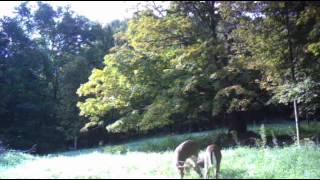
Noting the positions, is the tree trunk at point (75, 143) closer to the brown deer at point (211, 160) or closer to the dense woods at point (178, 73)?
the dense woods at point (178, 73)

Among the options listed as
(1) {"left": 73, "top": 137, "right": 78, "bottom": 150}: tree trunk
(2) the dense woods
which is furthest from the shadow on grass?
(1) {"left": 73, "top": 137, "right": 78, "bottom": 150}: tree trunk

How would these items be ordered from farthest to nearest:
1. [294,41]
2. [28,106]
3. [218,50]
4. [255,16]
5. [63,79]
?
[63,79] < [28,106] < [218,50] < [294,41] < [255,16]

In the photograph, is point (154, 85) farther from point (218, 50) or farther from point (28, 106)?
point (28, 106)

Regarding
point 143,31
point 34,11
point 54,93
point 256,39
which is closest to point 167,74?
point 143,31

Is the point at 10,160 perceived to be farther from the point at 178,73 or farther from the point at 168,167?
the point at 178,73

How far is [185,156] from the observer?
1015 centimetres

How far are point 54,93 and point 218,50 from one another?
23.8 metres

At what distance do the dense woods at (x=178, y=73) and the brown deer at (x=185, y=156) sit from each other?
11.3 feet

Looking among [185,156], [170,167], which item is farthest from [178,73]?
[185,156]

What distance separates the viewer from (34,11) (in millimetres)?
43562

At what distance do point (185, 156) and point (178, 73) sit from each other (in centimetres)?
1336

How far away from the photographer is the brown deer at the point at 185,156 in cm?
945

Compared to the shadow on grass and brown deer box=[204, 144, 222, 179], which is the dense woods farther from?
the shadow on grass

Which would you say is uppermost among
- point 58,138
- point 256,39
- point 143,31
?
point 143,31
